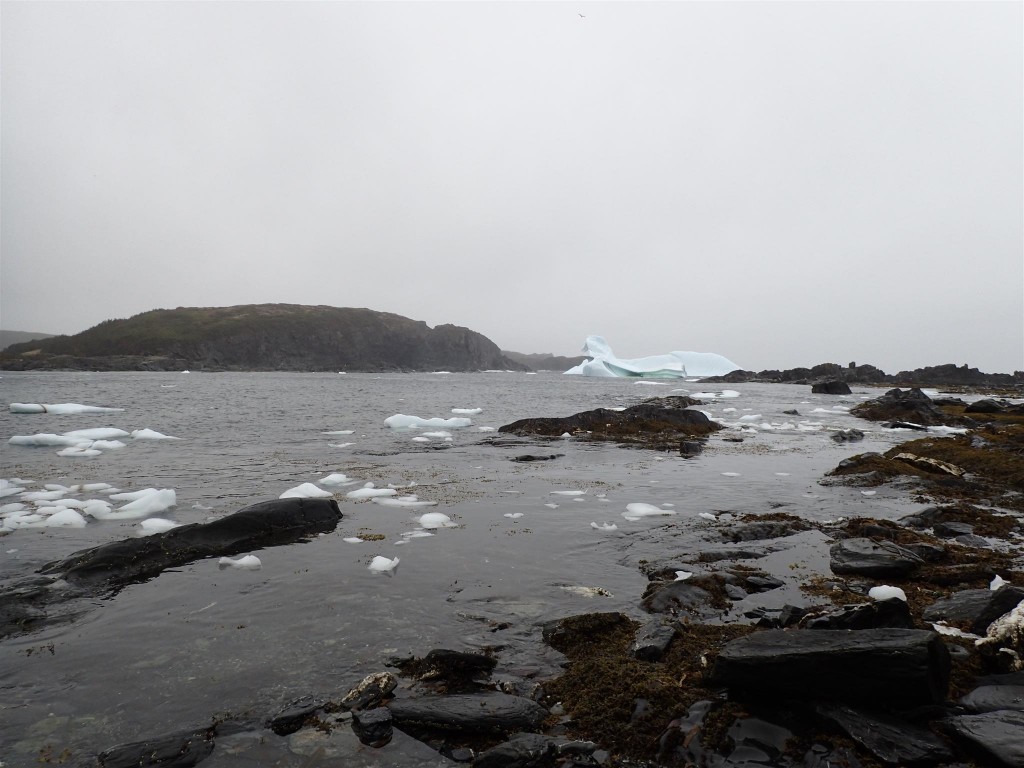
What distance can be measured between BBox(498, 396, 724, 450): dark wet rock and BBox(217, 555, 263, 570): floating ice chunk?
15315 mm

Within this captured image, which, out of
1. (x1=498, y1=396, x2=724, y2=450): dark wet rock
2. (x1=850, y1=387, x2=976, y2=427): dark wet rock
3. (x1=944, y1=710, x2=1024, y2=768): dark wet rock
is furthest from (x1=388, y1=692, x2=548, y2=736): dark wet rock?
(x1=850, y1=387, x2=976, y2=427): dark wet rock

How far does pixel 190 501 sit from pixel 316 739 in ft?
27.1

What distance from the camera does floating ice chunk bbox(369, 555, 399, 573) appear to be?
6871mm

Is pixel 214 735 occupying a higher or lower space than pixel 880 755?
lower

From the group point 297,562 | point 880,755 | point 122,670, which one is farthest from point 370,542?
point 880,755

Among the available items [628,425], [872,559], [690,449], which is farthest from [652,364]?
[872,559]

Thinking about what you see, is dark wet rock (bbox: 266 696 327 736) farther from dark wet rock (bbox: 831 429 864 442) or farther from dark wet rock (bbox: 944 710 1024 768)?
dark wet rock (bbox: 831 429 864 442)

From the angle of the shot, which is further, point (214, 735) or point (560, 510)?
point (560, 510)

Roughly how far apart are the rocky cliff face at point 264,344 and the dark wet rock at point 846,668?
420 ft

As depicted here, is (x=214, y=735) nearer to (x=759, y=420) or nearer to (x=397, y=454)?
(x=397, y=454)

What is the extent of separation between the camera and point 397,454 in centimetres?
1692

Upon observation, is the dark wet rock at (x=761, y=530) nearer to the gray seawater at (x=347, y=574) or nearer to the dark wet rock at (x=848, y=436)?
the gray seawater at (x=347, y=574)

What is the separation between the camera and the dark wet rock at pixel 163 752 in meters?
3.41

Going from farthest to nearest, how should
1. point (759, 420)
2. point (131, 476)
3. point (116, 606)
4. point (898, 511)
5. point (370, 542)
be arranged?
point (759, 420)
point (131, 476)
point (898, 511)
point (370, 542)
point (116, 606)
